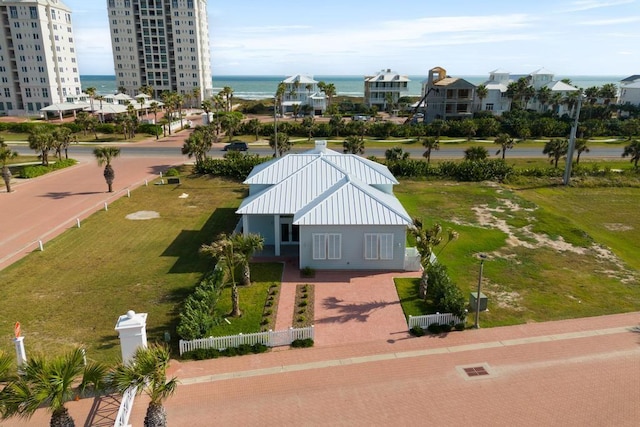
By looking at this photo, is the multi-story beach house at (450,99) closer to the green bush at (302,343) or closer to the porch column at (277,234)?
the porch column at (277,234)

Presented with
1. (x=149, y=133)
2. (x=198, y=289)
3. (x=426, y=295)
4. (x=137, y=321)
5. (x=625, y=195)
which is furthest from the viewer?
(x=149, y=133)

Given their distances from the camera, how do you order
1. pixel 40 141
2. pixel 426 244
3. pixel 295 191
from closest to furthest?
pixel 426 244 < pixel 295 191 < pixel 40 141

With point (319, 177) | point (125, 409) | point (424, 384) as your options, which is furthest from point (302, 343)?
point (319, 177)

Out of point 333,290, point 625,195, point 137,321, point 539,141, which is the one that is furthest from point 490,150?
point 137,321

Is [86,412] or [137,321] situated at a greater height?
[137,321]

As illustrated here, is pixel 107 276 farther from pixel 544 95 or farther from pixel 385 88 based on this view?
pixel 385 88

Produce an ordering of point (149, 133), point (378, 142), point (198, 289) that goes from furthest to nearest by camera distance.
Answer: point (149, 133)
point (378, 142)
point (198, 289)

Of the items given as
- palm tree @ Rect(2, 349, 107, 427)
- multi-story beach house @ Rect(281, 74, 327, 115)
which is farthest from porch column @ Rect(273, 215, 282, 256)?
multi-story beach house @ Rect(281, 74, 327, 115)

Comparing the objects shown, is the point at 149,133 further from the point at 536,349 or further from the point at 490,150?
the point at 536,349
